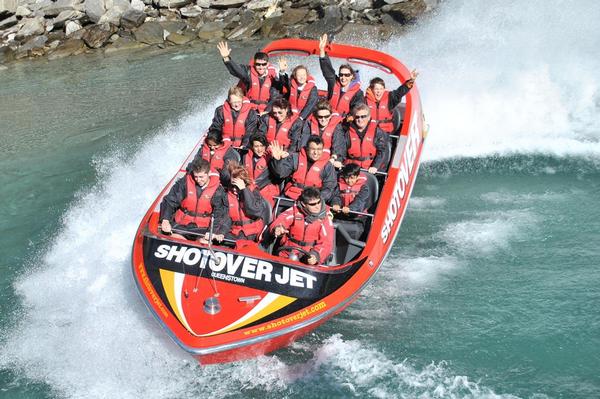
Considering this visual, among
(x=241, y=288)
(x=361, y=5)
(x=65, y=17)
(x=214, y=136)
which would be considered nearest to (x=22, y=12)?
(x=65, y=17)

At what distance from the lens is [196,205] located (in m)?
6.28

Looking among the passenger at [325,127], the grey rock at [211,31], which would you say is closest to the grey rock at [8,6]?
the grey rock at [211,31]

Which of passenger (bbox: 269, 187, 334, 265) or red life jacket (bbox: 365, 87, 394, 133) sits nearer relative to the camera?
passenger (bbox: 269, 187, 334, 265)

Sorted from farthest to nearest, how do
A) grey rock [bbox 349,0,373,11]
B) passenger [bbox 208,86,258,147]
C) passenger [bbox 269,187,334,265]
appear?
grey rock [bbox 349,0,373,11] < passenger [bbox 208,86,258,147] < passenger [bbox 269,187,334,265]

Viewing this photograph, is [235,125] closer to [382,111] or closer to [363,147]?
[363,147]

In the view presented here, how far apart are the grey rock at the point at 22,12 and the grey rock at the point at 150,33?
3.52 m

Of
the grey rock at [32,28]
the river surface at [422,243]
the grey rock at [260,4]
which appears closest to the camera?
the river surface at [422,243]

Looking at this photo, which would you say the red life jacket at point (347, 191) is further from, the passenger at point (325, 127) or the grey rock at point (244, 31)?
the grey rock at point (244, 31)

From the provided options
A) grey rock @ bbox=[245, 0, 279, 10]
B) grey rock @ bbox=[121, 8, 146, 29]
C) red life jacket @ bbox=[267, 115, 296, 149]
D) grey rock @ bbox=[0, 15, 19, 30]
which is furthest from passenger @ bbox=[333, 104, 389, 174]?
grey rock @ bbox=[0, 15, 19, 30]

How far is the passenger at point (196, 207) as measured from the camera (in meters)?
6.20

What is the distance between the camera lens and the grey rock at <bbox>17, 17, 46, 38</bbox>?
17734mm

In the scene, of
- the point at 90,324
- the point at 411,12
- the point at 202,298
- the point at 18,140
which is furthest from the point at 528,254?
the point at 411,12

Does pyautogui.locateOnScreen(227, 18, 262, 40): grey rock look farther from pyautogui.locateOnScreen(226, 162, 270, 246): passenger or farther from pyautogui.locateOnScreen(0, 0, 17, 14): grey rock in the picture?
pyautogui.locateOnScreen(226, 162, 270, 246): passenger

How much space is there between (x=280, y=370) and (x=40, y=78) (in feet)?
40.4
